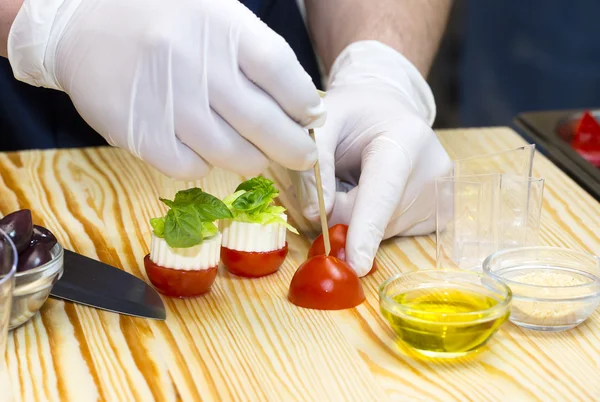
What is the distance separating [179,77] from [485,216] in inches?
25.3

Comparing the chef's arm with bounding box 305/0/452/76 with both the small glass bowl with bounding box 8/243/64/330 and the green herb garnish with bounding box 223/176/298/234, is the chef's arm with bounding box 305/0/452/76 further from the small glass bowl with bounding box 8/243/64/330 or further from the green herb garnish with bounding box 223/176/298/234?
the small glass bowl with bounding box 8/243/64/330

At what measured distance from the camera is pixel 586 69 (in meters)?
3.74

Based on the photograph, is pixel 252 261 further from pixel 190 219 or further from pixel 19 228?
pixel 19 228

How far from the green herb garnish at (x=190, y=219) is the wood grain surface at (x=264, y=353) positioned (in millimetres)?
118

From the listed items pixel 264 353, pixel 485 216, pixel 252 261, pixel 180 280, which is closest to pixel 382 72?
pixel 485 216

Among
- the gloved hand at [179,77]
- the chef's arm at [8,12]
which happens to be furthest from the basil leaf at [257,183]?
the chef's arm at [8,12]

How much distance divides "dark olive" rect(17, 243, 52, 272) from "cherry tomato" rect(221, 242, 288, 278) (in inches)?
13.4

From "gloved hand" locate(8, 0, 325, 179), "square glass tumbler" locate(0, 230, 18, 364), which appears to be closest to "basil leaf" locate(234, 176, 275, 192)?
"gloved hand" locate(8, 0, 325, 179)

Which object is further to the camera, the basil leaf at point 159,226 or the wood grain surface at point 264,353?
the basil leaf at point 159,226

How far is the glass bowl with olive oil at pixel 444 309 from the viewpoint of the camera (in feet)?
4.03

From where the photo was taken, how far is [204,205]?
1425 millimetres

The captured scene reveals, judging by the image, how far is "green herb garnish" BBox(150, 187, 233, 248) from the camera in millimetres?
1398

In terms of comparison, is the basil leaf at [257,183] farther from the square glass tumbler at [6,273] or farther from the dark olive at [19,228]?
the square glass tumbler at [6,273]

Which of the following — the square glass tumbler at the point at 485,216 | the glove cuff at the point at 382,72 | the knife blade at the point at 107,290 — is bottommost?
the knife blade at the point at 107,290
